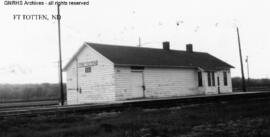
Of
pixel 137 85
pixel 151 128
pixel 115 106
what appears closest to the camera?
pixel 151 128

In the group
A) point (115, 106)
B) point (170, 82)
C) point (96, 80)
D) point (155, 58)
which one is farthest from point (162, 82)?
point (115, 106)

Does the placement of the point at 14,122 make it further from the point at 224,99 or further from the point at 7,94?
the point at 7,94

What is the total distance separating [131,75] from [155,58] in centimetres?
464

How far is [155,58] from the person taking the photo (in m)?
29.7

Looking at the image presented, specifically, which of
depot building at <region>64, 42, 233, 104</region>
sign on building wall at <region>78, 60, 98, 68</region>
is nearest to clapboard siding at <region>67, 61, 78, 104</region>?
depot building at <region>64, 42, 233, 104</region>

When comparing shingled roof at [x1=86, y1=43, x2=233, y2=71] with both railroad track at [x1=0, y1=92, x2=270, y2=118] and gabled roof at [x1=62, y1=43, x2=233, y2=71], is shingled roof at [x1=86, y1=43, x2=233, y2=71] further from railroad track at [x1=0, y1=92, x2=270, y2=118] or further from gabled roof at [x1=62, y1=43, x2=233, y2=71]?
railroad track at [x1=0, y1=92, x2=270, y2=118]

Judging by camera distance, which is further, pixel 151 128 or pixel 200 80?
pixel 200 80

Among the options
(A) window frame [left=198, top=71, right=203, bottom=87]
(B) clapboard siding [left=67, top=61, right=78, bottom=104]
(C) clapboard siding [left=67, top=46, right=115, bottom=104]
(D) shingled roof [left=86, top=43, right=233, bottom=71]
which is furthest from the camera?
(A) window frame [left=198, top=71, right=203, bottom=87]

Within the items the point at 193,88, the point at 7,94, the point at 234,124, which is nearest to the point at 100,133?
the point at 234,124

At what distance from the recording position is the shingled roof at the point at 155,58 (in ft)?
85.9

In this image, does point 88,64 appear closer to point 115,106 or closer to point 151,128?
point 115,106

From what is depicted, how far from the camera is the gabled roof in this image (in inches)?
1032

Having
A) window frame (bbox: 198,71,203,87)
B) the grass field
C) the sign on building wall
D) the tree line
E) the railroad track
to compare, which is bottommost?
the grass field

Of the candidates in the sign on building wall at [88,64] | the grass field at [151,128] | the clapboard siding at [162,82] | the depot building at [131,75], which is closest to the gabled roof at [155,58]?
the depot building at [131,75]
